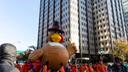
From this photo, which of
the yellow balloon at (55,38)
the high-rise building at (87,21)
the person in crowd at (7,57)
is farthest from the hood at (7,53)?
the high-rise building at (87,21)

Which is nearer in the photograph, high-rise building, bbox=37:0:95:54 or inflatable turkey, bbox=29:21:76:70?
inflatable turkey, bbox=29:21:76:70

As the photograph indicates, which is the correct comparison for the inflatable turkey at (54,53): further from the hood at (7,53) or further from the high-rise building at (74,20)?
the high-rise building at (74,20)

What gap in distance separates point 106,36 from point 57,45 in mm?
69035

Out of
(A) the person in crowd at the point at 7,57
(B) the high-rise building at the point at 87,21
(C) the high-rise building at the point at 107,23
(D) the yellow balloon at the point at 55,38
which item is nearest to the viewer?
(A) the person in crowd at the point at 7,57

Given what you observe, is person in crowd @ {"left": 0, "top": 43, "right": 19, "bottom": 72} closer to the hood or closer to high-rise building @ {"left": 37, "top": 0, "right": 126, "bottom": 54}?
the hood

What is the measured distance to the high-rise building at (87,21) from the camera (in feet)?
237

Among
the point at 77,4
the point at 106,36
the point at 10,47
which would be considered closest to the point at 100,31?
the point at 106,36

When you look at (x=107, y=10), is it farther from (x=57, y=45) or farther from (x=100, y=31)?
(x=57, y=45)

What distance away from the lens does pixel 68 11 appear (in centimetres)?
7331

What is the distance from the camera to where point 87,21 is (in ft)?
260

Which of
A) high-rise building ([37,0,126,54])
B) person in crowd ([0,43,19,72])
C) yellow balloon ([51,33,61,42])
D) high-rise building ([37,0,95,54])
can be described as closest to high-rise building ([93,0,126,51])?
high-rise building ([37,0,126,54])

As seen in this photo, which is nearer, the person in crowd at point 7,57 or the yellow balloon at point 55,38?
the person in crowd at point 7,57

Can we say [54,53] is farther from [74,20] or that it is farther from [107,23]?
[107,23]

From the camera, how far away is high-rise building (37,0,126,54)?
7219 cm
